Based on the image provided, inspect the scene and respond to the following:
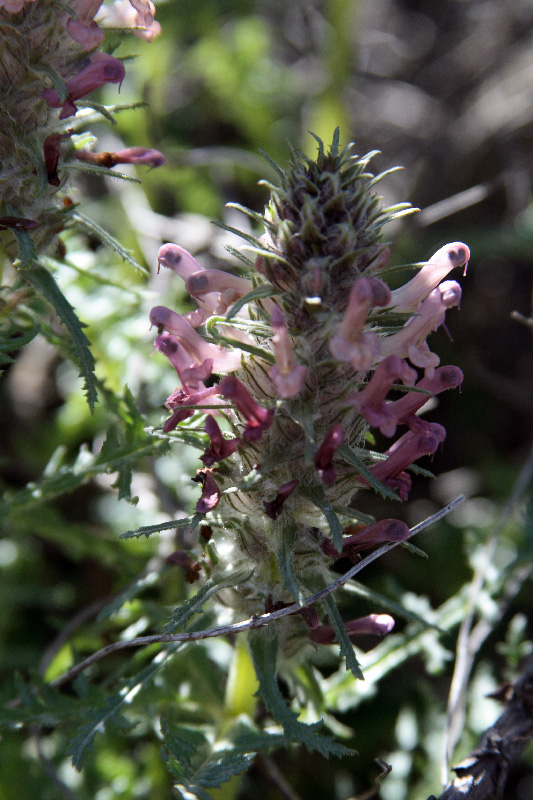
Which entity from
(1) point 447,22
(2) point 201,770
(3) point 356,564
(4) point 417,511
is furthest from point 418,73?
(2) point 201,770

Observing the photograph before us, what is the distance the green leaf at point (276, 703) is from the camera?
2.05 metres

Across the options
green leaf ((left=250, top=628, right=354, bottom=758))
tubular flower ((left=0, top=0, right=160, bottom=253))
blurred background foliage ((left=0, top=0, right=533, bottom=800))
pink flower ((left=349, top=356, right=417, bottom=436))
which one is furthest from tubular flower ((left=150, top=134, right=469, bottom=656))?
tubular flower ((left=0, top=0, right=160, bottom=253))

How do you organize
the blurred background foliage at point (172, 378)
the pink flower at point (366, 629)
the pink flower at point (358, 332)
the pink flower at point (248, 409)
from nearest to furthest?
the pink flower at point (358, 332)
the pink flower at point (248, 409)
the pink flower at point (366, 629)
the blurred background foliage at point (172, 378)

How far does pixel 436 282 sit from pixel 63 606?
9.86 ft

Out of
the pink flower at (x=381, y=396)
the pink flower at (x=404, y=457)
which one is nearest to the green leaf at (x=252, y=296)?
the pink flower at (x=381, y=396)

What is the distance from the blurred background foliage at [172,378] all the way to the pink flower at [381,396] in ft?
2.16

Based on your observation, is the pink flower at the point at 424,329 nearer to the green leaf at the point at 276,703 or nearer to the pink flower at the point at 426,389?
the pink flower at the point at 426,389

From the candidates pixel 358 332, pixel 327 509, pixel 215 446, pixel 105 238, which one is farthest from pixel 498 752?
pixel 105 238

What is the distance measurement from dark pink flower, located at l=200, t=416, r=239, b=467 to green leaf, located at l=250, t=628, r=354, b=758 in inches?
26.5

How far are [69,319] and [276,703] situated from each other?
53.2 inches

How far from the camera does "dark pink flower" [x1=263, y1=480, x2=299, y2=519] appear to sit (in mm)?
1969

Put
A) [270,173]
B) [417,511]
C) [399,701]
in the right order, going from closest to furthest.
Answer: [399,701]
[417,511]
[270,173]

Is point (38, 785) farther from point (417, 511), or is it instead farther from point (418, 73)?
point (418, 73)

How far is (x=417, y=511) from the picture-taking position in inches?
182
